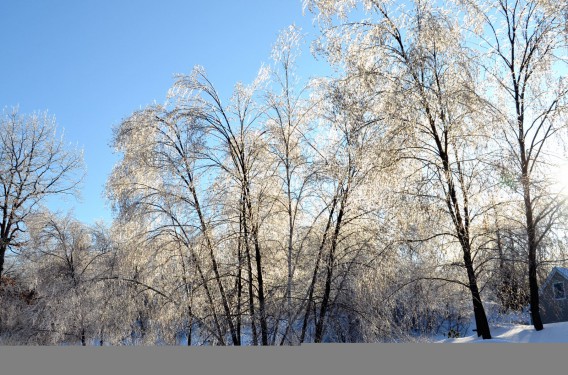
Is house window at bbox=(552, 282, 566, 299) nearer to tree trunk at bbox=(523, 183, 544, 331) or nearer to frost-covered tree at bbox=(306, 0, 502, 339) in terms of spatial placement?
tree trunk at bbox=(523, 183, 544, 331)

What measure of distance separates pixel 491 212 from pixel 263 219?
388cm

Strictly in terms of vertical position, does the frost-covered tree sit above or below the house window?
above

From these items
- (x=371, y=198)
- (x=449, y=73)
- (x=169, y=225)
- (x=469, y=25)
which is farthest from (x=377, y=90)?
(x=169, y=225)

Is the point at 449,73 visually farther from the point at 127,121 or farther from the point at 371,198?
the point at 127,121

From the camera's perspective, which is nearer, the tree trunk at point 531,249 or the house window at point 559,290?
the tree trunk at point 531,249

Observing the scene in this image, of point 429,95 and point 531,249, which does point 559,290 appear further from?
point 429,95

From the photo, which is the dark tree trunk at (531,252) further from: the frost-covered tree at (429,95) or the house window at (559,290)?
the house window at (559,290)

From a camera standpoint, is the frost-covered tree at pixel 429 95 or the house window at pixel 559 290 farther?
the house window at pixel 559 290

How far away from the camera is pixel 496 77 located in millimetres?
8305

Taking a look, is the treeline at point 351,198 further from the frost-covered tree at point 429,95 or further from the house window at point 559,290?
the house window at point 559,290

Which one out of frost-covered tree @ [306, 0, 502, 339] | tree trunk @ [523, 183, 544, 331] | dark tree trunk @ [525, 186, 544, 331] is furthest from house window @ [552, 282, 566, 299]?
frost-covered tree @ [306, 0, 502, 339]

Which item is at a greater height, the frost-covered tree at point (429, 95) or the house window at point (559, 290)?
the frost-covered tree at point (429, 95)

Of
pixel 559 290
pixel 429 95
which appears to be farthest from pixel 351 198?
pixel 559 290

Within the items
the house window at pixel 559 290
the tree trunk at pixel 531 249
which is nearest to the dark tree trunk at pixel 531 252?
the tree trunk at pixel 531 249
